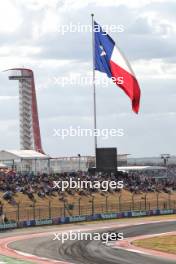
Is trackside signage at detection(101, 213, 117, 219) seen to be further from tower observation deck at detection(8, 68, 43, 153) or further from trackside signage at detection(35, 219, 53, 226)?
tower observation deck at detection(8, 68, 43, 153)

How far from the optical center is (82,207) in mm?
56062

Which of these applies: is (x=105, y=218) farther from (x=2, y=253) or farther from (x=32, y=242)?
(x=2, y=253)

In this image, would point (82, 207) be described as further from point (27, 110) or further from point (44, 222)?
point (27, 110)

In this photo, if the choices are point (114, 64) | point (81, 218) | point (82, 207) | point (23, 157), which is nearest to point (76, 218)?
point (81, 218)

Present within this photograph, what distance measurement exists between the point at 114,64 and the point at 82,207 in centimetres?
2738

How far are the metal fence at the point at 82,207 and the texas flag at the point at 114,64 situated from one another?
66.1ft

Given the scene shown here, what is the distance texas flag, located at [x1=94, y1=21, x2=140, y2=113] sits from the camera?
96.8 feet

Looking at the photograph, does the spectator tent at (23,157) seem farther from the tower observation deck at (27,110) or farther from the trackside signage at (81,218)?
the tower observation deck at (27,110)

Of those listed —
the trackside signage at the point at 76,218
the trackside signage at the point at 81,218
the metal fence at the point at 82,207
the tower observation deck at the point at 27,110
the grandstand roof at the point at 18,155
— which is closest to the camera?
the trackside signage at the point at 81,218

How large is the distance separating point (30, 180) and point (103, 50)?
109 ft

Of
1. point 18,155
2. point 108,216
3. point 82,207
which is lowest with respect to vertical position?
point 108,216

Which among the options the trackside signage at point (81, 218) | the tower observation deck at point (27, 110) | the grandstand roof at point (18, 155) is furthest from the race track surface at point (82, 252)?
the tower observation deck at point (27, 110)

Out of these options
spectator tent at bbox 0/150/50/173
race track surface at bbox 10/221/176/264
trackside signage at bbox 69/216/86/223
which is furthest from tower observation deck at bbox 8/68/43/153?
race track surface at bbox 10/221/176/264

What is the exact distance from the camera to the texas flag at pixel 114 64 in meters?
29.5
